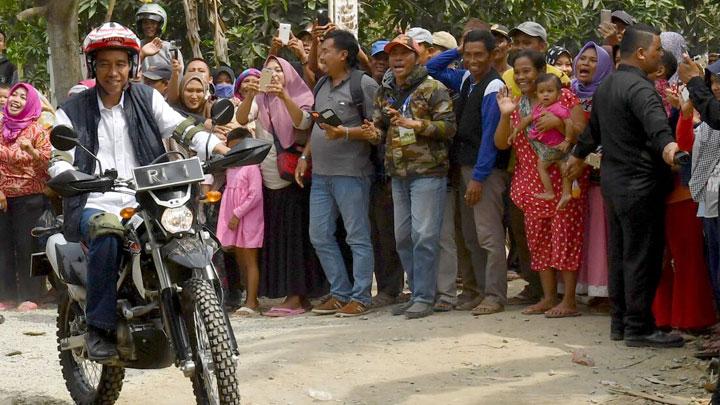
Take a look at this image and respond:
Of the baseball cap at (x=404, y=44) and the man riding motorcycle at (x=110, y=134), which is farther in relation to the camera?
the baseball cap at (x=404, y=44)

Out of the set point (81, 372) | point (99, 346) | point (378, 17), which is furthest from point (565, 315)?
Answer: point (378, 17)

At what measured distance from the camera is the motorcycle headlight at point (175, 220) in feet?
19.6

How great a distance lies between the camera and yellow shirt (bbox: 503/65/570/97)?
959cm

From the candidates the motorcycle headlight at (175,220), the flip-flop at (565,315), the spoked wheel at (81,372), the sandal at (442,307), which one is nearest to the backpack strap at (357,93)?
the sandal at (442,307)

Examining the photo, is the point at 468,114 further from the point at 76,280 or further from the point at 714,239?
the point at 76,280

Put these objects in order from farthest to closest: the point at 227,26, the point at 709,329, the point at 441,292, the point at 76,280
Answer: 1. the point at 227,26
2. the point at 441,292
3. the point at 709,329
4. the point at 76,280

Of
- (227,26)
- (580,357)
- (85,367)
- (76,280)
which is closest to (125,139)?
(76,280)

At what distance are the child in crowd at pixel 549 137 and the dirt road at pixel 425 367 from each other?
0.95m

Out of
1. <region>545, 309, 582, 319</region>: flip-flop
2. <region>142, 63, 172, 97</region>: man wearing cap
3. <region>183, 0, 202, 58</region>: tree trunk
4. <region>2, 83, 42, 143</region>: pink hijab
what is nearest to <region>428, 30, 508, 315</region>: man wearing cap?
<region>545, 309, 582, 319</region>: flip-flop

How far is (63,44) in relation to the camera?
555 inches

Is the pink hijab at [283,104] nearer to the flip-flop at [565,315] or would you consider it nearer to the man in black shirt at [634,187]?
the flip-flop at [565,315]

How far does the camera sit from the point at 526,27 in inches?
400

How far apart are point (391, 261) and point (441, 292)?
2.94 feet

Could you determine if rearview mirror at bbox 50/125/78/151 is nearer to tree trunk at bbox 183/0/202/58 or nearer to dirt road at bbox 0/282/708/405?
dirt road at bbox 0/282/708/405
